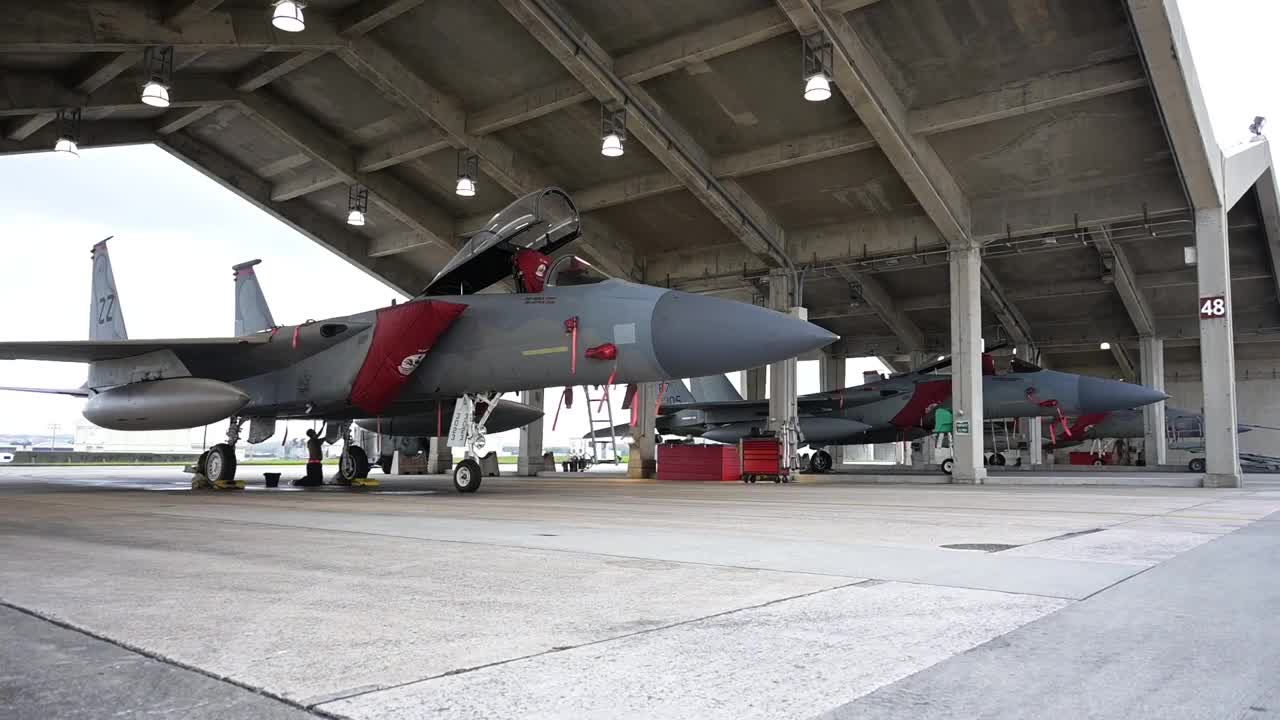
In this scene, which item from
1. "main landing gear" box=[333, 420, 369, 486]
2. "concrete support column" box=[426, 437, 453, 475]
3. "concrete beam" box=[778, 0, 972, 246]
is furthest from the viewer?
"concrete support column" box=[426, 437, 453, 475]

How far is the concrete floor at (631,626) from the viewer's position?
4.23 feet

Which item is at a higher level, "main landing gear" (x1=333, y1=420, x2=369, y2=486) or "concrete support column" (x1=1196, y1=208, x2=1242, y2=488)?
"concrete support column" (x1=1196, y1=208, x2=1242, y2=488)

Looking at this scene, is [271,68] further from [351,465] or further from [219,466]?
[219,466]

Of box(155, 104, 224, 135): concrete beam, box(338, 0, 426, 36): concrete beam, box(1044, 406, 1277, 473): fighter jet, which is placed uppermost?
box(338, 0, 426, 36): concrete beam

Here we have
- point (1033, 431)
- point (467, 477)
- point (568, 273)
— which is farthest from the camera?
point (1033, 431)

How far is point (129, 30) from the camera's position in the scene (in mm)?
10922

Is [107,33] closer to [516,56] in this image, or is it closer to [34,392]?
[516,56]

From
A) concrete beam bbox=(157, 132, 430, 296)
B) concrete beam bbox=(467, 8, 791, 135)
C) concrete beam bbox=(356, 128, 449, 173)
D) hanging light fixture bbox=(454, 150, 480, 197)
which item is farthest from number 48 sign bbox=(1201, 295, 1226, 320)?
concrete beam bbox=(157, 132, 430, 296)

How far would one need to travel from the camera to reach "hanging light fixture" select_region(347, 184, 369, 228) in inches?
694

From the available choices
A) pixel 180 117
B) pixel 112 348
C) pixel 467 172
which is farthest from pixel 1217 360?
pixel 180 117

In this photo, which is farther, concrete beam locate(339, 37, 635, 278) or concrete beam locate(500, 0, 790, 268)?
concrete beam locate(339, 37, 635, 278)

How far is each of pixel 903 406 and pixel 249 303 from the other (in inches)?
611

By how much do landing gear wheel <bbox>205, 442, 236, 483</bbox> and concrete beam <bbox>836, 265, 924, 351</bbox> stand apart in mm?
15544

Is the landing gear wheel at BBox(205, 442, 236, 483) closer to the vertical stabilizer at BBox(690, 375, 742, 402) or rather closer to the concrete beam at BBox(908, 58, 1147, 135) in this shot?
the concrete beam at BBox(908, 58, 1147, 135)
